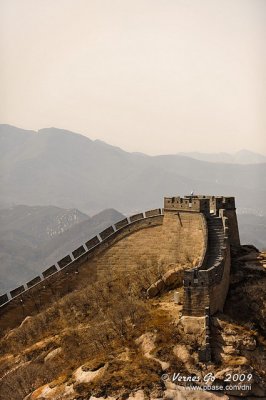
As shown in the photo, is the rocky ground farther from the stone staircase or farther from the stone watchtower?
the stone staircase

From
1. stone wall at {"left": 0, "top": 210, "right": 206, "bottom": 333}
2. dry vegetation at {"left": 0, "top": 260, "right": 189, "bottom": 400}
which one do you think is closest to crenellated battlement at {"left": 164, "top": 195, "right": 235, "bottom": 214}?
stone wall at {"left": 0, "top": 210, "right": 206, "bottom": 333}

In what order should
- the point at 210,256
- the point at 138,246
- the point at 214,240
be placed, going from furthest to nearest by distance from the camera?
the point at 138,246 → the point at 214,240 → the point at 210,256

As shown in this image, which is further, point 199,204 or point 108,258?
point 108,258

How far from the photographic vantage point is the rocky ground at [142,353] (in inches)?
851

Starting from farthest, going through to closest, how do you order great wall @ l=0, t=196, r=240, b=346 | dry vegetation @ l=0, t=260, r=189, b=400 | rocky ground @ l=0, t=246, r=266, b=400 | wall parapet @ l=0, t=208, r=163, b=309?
wall parapet @ l=0, t=208, r=163, b=309 → great wall @ l=0, t=196, r=240, b=346 → dry vegetation @ l=0, t=260, r=189, b=400 → rocky ground @ l=0, t=246, r=266, b=400

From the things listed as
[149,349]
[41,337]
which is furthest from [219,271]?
[41,337]

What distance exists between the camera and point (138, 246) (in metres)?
37.6

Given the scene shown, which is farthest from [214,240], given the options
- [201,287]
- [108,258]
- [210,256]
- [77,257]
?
[77,257]

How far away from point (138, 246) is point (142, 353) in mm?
14055

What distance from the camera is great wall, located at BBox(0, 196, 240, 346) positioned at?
34438 mm

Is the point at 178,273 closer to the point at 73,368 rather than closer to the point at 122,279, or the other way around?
the point at 122,279

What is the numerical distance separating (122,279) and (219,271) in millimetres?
10365

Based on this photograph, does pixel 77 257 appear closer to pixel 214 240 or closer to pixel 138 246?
pixel 138 246

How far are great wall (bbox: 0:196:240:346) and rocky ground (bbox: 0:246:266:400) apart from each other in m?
3.00
